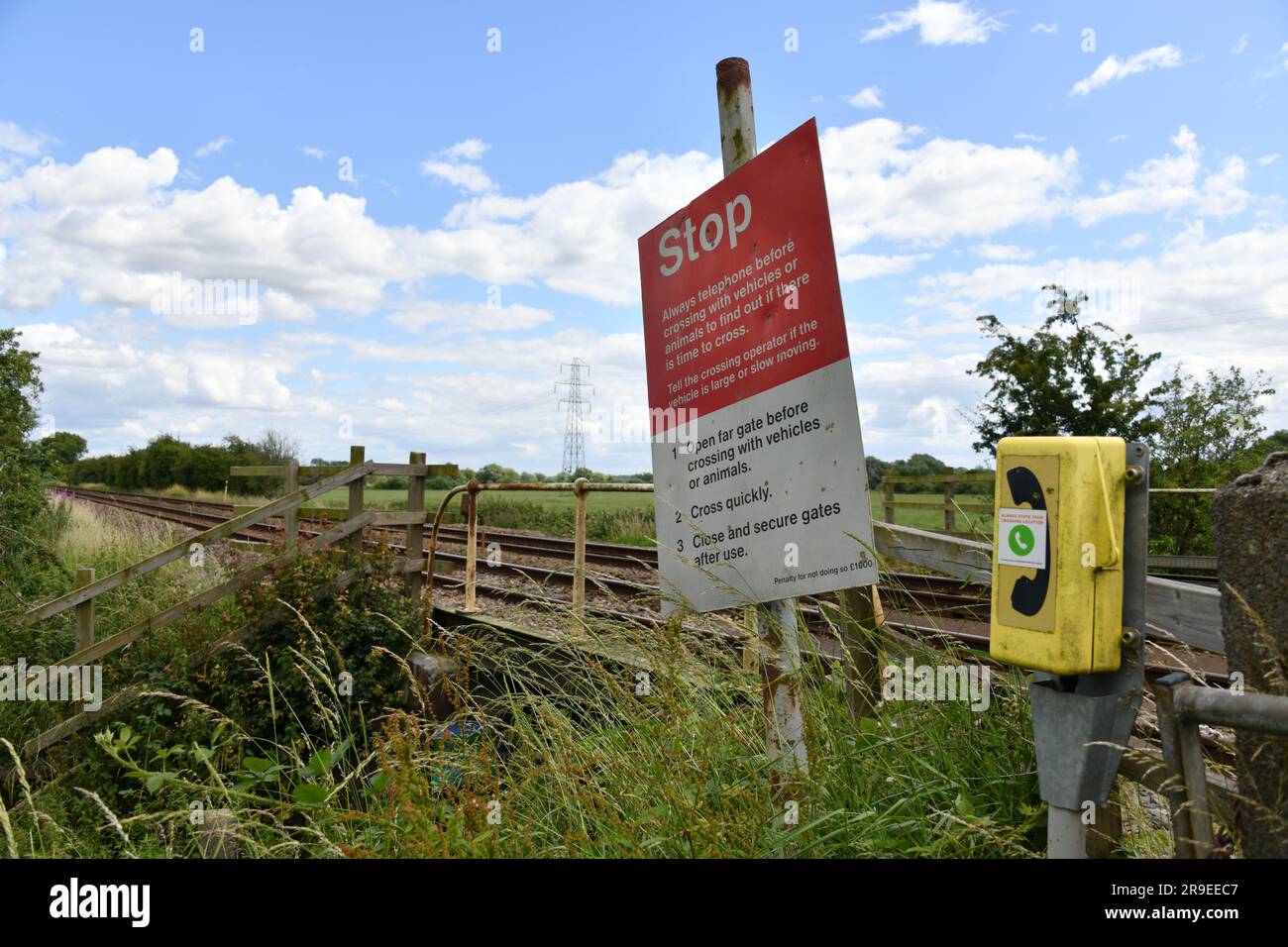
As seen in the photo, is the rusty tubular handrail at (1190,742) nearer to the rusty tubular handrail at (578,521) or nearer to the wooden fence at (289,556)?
the rusty tubular handrail at (578,521)

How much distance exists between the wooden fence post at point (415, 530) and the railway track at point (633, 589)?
0.86ft

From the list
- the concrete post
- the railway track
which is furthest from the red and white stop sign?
the concrete post

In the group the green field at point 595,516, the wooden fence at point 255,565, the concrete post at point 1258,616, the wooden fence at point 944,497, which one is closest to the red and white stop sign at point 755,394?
the concrete post at point 1258,616

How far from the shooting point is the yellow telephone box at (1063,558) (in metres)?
2.05

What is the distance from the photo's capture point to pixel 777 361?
308cm

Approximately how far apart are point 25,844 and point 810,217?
514 cm

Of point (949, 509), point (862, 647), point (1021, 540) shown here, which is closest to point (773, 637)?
point (862, 647)

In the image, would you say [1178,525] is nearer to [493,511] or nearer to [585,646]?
[585,646]

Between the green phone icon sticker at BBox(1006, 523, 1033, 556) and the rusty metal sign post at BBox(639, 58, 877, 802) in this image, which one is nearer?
the green phone icon sticker at BBox(1006, 523, 1033, 556)

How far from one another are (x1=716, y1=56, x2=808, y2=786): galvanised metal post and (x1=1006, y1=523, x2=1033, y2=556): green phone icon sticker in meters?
0.90

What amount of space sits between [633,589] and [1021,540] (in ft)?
24.0

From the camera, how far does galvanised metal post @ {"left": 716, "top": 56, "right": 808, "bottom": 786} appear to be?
2910 mm

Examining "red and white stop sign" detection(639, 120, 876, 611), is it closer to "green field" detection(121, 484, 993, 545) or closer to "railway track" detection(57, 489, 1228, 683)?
"railway track" detection(57, 489, 1228, 683)
